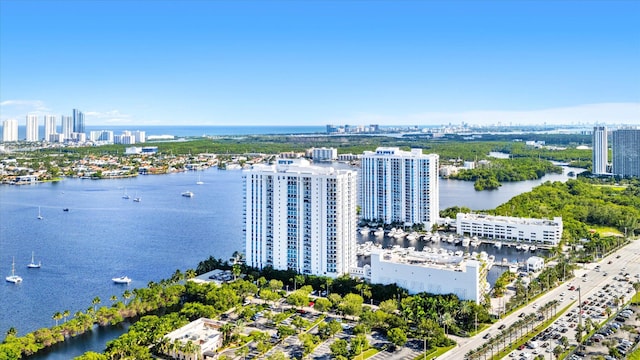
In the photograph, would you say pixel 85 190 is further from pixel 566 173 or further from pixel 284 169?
pixel 566 173

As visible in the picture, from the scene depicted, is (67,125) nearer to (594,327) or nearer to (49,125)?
(49,125)

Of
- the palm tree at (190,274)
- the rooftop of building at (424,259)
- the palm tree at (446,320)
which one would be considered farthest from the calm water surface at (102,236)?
the palm tree at (446,320)

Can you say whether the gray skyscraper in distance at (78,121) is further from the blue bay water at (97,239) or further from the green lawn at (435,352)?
→ the green lawn at (435,352)

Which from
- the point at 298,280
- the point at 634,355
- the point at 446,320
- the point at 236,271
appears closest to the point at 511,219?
the point at 298,280

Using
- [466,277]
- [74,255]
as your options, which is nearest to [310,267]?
[466,277]

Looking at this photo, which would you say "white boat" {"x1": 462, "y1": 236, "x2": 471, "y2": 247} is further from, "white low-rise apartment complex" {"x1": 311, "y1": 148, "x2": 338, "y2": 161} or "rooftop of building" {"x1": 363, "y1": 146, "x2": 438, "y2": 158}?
"white low-rise apartment complex" {"x1": 311, "y1": 148, "x2": 338, "y2": 161}
